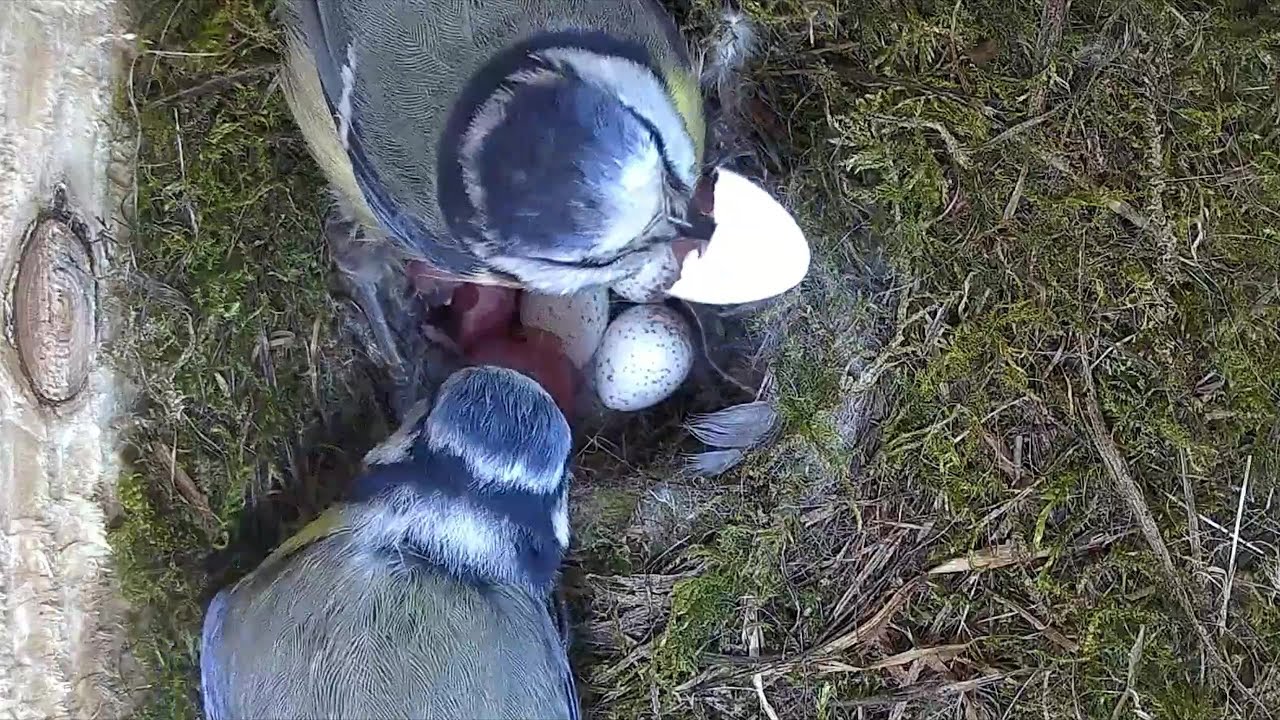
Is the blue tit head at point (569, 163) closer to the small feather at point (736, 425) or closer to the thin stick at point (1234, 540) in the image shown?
the small feather at point (736, 425)

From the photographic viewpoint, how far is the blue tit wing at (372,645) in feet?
5.36

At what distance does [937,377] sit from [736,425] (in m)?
0.37

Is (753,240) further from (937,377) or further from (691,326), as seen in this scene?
(937,377)

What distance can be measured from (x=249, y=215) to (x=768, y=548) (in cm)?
107

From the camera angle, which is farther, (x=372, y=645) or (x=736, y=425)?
(x=736, y=425)

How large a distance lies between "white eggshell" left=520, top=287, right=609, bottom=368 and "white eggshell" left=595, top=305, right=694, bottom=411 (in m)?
0.03

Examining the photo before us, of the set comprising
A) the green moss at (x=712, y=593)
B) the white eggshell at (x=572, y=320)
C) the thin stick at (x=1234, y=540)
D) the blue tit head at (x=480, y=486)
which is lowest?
the thin stick at (x=1234, y=540)

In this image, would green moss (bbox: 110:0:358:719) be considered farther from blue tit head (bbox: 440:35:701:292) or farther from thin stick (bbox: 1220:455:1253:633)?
thin stick (bbox: 1220:455:1253:633)

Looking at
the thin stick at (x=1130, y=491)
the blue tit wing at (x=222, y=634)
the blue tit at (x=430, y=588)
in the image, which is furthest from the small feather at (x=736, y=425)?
the blue tit wing at (x=222, y=634)

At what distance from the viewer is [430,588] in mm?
1688

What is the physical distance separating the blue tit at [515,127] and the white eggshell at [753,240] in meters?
0.16

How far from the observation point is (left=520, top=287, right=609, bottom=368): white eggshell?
2.04 m

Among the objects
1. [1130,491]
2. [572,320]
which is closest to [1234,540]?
[1130,491]

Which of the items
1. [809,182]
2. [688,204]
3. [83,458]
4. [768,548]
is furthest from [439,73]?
[768,548]
